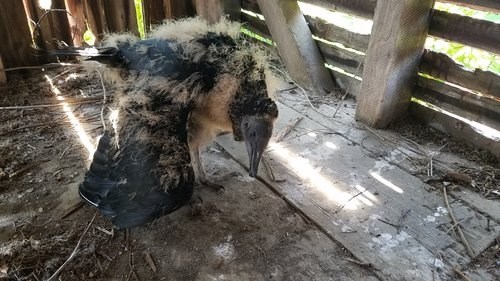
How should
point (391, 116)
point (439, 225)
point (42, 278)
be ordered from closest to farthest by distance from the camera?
point (42, 278)
point (439, 225)
point (391, 116)

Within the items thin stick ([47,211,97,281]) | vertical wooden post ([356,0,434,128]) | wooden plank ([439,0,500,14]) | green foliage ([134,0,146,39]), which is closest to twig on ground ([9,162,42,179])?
thin stick ([47,211,97,281])

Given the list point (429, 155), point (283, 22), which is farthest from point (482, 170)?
point (283, 22)

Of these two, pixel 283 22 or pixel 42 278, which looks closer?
pixel 42 278

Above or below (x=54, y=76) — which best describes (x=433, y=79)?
above

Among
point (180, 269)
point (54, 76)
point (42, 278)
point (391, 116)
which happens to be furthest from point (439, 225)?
point (54, 76)

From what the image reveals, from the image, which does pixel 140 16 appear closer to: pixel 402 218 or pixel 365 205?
pixel 365 205

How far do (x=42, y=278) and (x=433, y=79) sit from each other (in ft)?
8.42

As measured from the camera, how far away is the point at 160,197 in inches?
70.3

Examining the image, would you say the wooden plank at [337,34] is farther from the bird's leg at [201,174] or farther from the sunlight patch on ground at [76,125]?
the sunlight patch on ground at [76,125]

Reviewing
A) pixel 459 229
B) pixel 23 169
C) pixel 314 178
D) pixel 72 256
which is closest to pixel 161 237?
pixel 72 256

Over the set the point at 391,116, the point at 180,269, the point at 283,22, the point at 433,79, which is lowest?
the point at 180,269

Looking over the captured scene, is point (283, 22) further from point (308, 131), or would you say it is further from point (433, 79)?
point (433, 79)

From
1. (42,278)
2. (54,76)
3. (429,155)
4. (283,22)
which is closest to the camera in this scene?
(42,278)

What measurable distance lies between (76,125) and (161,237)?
136 centimetres
